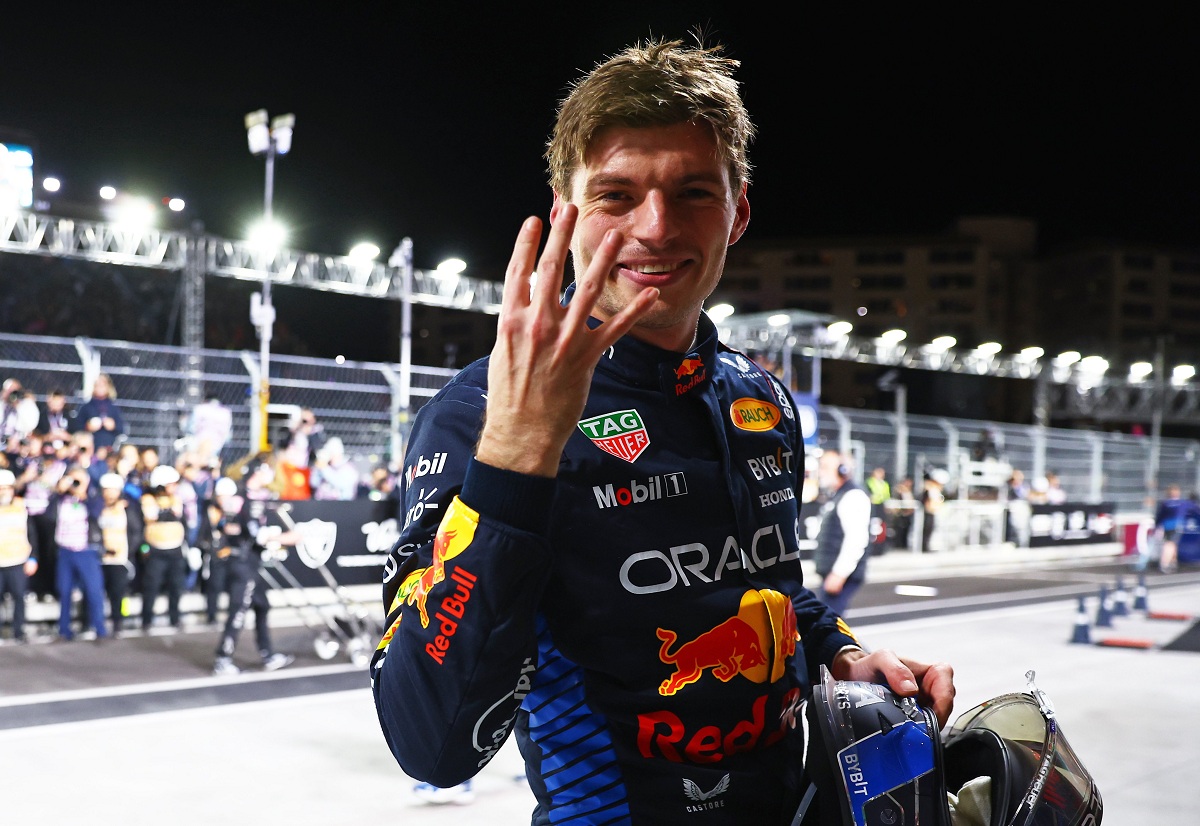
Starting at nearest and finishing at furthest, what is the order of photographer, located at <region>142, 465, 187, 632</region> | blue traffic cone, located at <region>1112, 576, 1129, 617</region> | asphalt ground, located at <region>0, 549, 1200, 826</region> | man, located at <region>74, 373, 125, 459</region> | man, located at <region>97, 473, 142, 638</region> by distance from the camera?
asphalt ground, located at <region>0, 549, 1200, 826</region> → man, located at <region>97, 473, 142, 638</region> → photographer, located at <region>142, 465, 187, 632</region> → man, located at <region>74, 373, 125, 459</region> → blue traffic cone, located at <region>1112, 576, 1129, 617</region>

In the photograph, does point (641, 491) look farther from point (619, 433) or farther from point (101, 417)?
point (101, 417)

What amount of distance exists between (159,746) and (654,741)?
20.7 ft

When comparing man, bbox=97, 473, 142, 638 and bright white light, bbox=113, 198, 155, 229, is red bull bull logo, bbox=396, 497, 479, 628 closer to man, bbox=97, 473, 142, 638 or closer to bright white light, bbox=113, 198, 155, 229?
man, bbox=97, 473, 142, 638

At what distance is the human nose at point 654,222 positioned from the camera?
1.50m

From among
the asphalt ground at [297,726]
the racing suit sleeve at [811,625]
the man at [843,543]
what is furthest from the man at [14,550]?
the racing suit sleeve at [811,625]

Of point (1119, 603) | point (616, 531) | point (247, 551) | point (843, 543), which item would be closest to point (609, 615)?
point (616, 531)

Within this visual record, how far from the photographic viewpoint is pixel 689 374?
1660 millimetres

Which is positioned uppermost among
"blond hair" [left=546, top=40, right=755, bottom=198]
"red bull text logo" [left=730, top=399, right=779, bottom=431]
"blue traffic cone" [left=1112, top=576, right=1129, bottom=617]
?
"blond hair" [left=546, top=40, right=755, bottom=198]

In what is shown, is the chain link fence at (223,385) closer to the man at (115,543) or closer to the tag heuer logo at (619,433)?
the man at (115,543)

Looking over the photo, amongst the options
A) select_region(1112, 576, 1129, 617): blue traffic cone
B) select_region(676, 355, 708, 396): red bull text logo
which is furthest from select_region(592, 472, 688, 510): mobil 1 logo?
select_region(1112, 576, 1129, 617): blue traffic cone

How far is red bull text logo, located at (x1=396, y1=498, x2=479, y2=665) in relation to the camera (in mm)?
1185

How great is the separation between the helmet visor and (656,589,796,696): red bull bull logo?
0.34 m

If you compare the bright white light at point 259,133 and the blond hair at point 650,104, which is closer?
the blond hair at point 650,104

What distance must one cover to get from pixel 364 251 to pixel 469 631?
23992mm
